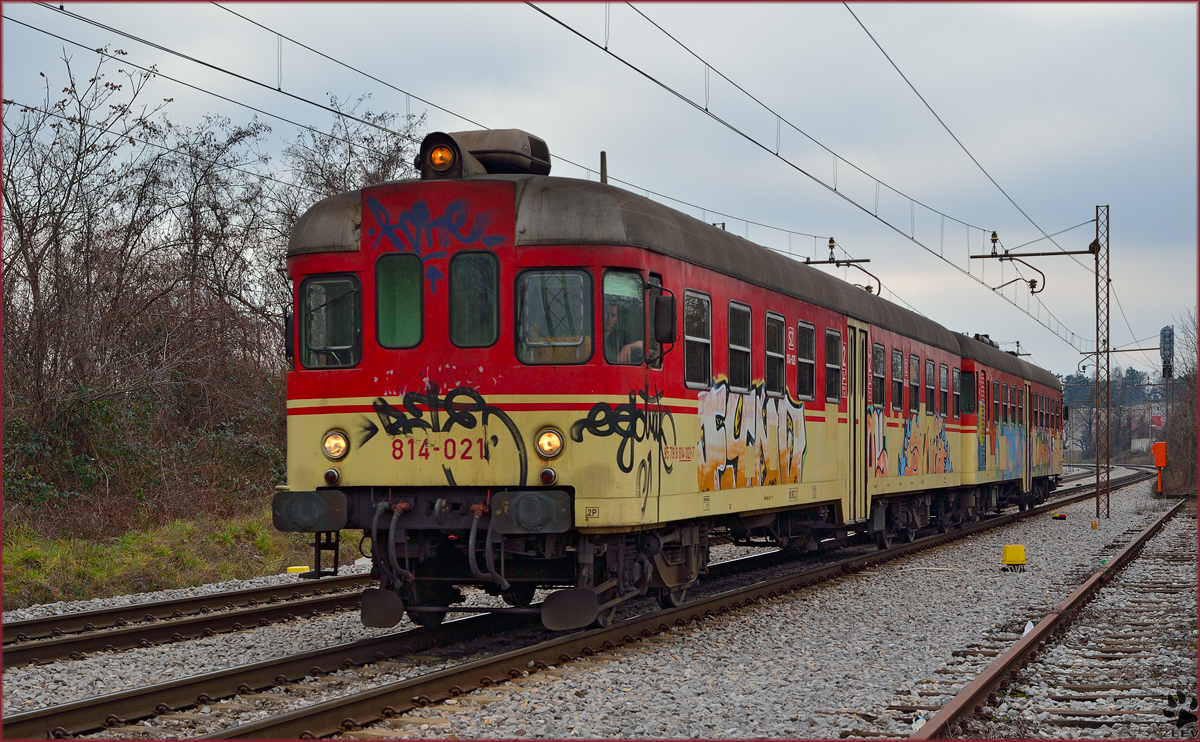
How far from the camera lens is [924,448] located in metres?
18.7

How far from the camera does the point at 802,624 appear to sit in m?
10.7

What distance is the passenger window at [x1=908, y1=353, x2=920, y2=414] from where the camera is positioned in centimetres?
1814

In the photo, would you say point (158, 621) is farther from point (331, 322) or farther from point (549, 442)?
point (549, 442)

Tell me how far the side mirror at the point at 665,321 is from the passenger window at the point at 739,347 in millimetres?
2048

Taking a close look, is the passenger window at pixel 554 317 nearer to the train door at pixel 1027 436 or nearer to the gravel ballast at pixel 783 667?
the gravel ballast at pixel 783 667

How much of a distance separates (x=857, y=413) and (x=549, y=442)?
732 centimetres

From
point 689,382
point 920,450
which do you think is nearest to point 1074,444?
point 920,450

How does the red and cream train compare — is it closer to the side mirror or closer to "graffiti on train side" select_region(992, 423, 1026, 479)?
the side mirror

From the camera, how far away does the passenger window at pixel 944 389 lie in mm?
20156

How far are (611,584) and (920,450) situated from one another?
33.9 feet

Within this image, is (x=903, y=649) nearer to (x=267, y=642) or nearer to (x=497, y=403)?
(x=497, y=403)

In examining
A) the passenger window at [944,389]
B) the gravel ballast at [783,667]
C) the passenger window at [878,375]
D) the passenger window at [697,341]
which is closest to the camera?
the gravel ballast at [783,667]

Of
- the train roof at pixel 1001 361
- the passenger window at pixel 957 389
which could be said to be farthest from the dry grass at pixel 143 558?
the train roof at pixel 1001 361

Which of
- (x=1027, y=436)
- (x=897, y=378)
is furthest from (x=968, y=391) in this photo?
(x=1027, y=436)
